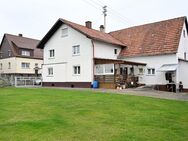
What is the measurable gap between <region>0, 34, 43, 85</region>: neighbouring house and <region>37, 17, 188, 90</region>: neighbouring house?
15.5 metres

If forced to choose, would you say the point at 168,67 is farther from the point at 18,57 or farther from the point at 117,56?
the point at 18,57

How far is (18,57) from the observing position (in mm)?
45875

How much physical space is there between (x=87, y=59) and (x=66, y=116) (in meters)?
18.6

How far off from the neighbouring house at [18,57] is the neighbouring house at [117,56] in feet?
51.0

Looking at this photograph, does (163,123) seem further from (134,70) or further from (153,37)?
(153,37)

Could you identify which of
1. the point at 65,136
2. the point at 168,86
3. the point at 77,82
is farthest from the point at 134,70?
the point at 65,136

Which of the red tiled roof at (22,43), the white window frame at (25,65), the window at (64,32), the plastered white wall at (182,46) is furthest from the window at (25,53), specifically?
the plastered white wall at (182,46)

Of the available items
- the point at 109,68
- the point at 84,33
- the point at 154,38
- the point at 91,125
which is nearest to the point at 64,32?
the point at 84,33

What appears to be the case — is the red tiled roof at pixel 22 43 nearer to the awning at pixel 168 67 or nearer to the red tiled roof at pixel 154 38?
the red tiled roof at pixel 154 38

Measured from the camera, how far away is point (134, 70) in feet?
92.4

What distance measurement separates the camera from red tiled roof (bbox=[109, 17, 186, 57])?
26359 mm

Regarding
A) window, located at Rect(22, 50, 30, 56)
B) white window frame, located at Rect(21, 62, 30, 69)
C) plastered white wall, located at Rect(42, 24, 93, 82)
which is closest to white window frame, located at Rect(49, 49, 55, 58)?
plastered white wall, located at Rect(42, 24, 93, 82)

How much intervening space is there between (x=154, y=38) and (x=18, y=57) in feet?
94.2

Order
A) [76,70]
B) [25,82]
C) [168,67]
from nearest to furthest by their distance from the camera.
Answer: [168,67]
[76,70]
[25,82]
